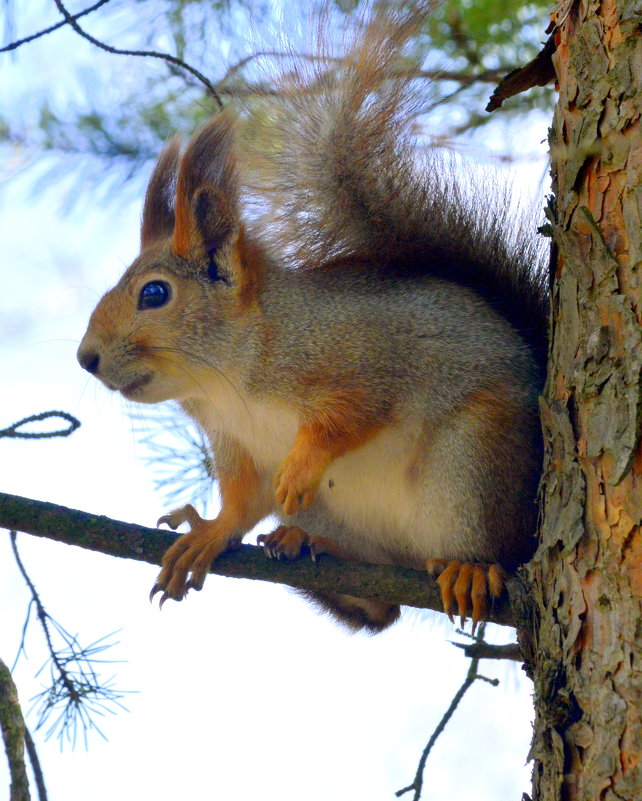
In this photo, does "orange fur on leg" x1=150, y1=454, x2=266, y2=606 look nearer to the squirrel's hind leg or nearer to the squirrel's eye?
the squirrel's hind leg

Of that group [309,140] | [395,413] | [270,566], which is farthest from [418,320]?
[270,566]

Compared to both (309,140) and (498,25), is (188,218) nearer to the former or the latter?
(309,140)

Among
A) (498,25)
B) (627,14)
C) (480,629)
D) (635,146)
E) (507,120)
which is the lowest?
(480,629)

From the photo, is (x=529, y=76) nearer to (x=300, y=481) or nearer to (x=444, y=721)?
(x=300, y=481)

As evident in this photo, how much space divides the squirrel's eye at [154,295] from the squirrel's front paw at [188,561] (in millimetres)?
628

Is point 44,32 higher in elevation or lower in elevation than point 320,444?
higher

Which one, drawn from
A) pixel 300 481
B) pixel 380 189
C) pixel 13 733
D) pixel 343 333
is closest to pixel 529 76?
pixel 380 189

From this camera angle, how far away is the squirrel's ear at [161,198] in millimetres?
2654

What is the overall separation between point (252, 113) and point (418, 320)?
2.53ft

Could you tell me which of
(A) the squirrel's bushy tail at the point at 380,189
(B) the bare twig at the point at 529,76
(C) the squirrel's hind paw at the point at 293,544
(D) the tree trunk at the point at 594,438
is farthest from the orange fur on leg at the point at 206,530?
(B) the bare twig at the point at 529,76

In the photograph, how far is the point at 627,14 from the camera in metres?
1.60

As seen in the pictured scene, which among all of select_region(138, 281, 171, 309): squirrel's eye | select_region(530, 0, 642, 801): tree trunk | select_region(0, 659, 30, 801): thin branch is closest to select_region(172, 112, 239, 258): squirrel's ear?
select_region(138, 281, 171, 309): squirrel's eye

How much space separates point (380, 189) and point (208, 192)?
1.53 feet

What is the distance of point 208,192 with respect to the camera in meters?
2.47
